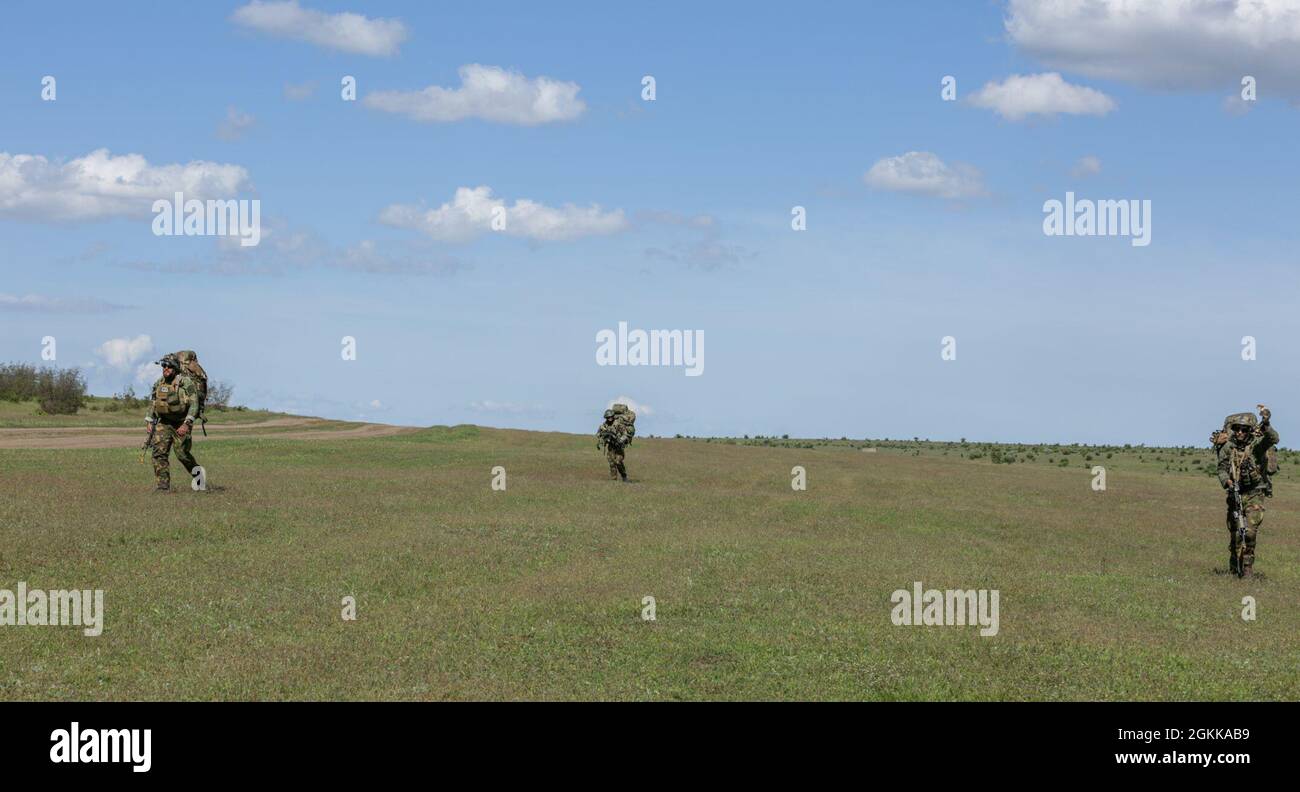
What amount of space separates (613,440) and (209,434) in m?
27.6

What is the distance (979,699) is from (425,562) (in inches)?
565

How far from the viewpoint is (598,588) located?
24.7m

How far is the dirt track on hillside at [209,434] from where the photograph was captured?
56281 mm

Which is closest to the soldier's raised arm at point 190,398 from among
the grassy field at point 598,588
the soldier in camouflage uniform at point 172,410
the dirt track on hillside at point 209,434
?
the soldier in camouflage uniform at point 172,410

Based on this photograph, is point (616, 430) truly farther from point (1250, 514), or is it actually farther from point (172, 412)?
point (1250, 514)

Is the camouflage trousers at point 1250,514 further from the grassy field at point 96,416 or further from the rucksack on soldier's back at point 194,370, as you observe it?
the grassy field at point 96,416

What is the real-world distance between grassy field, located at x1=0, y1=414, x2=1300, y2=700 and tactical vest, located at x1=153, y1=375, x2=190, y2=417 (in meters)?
2.58

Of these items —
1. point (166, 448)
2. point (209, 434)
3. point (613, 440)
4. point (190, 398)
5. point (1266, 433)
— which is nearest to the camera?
point (1266, 433)

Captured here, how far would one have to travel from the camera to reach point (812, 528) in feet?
124

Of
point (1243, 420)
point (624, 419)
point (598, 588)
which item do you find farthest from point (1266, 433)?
point (624, 419)
